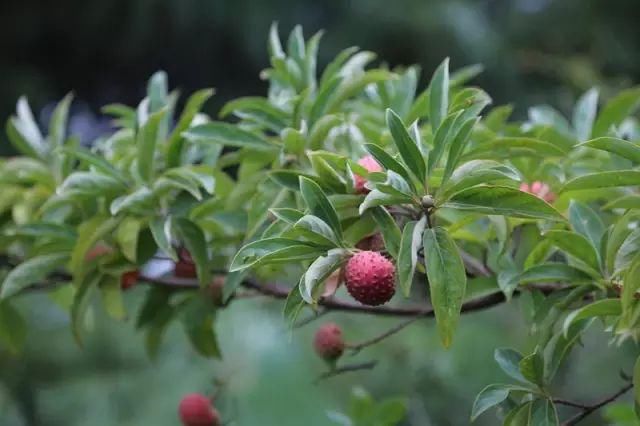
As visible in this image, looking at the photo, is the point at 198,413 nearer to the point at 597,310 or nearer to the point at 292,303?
the point at 292,303

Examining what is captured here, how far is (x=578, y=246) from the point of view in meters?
0.75

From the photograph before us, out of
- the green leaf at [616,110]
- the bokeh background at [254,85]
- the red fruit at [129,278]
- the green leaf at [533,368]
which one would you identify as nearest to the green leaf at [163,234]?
the red fruit at [129,278]

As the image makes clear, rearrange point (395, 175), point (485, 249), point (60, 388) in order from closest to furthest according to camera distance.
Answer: point (395, 175), point (485, 249), point (60, 388)

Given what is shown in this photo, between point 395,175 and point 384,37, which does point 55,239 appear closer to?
point 395,175

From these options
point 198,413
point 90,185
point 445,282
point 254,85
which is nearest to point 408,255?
point 445,282

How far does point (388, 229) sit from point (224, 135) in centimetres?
25

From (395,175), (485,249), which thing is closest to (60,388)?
(485,249)

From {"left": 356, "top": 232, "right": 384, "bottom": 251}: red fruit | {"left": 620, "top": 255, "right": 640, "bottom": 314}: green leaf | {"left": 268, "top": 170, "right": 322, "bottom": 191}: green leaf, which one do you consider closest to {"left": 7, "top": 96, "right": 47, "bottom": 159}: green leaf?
{"left": 268, "top": 170, "right": 322, "bottom": 191}: green leaf

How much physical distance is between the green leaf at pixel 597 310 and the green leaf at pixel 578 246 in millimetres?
67

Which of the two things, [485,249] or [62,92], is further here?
[62,92]

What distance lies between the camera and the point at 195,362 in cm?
254

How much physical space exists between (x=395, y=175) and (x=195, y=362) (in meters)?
1.95

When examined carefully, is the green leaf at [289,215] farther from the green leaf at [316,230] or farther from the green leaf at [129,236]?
the green leaf at [129,236]

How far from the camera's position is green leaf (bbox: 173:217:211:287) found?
36.9 inches
